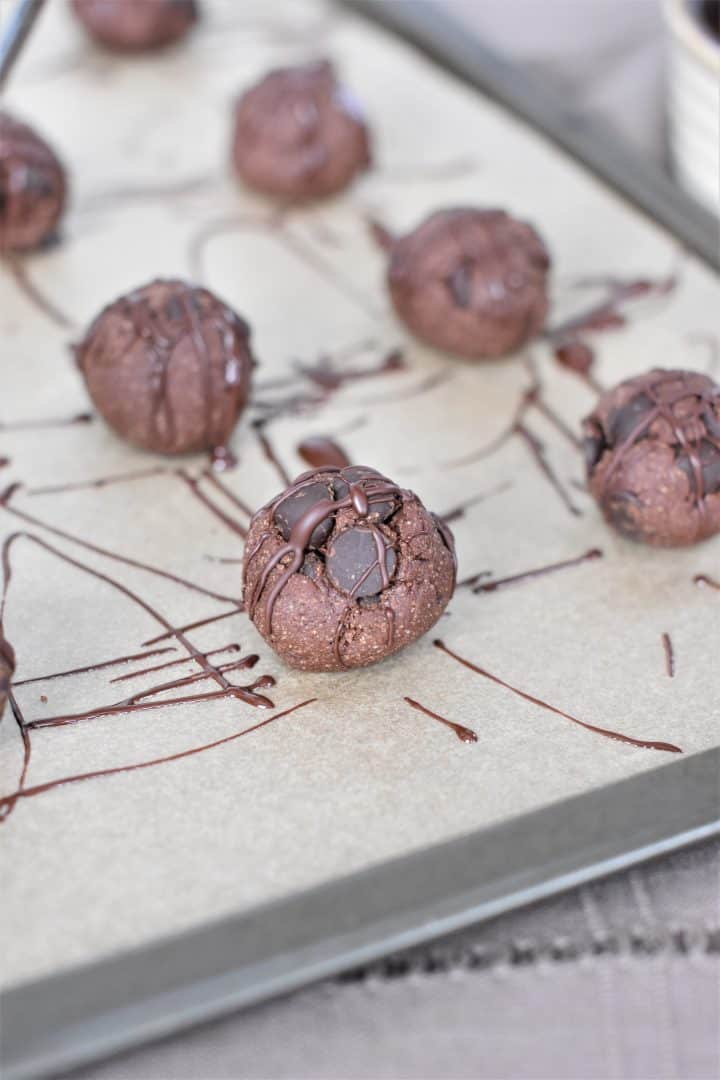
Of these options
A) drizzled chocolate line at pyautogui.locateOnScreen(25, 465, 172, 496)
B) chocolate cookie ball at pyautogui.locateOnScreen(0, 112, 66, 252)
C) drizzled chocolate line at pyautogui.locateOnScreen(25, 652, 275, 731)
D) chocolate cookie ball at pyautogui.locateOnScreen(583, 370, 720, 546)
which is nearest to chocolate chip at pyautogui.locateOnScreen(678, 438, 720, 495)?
chocolate cookie ball at pyautogui.locateOnScreen(583, 370, 720, 546)

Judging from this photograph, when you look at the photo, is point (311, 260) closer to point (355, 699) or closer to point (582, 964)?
point (355, 699)

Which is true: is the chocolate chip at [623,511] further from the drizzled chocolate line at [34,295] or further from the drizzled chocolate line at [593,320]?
the drizzled chocolate line at [34,295]

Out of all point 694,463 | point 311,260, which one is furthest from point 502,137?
point 694,463

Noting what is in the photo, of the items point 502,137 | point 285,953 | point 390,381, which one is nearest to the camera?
point 285,953

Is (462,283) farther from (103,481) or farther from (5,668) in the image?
(5,668)

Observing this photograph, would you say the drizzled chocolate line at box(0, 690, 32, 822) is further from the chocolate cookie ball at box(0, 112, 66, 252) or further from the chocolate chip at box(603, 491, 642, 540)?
the chocolate cookie ball at box(0, 112, 66, 252)

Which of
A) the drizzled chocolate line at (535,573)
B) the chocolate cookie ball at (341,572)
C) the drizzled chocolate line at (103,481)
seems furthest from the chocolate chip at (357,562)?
the drizzled chocolate line at (103,481)

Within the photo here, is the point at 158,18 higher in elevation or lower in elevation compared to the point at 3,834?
higher
